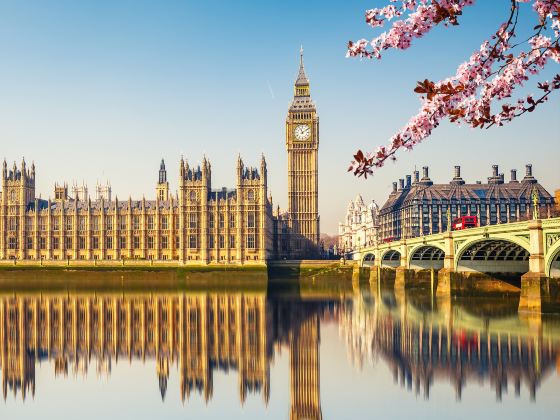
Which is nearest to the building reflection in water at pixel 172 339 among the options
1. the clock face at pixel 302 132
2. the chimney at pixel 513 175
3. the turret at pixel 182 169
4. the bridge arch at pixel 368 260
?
the turret at pixel 182 169

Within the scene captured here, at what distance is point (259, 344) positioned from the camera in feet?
145

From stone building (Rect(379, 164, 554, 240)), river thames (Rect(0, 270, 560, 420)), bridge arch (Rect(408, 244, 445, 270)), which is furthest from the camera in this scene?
stone building (Rect(379, 164, 554, 240))

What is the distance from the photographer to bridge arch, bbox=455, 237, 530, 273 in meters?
69.8

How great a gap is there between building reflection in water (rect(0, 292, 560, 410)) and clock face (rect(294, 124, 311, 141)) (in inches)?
3056

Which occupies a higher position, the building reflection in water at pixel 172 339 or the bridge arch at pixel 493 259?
the bridge arch at pixel 493 259

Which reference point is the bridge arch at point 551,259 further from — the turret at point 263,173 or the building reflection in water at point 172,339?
the turret at point 263,173

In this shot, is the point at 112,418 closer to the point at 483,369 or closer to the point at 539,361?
the point at 483,369

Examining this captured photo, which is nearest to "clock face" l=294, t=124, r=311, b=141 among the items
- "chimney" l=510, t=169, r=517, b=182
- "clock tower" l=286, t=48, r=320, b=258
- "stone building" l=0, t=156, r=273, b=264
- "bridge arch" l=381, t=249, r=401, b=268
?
"clock tower" l=286, t=48, r=320, b=258

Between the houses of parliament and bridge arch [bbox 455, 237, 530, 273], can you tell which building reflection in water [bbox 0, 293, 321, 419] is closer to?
bridge arch [bbox 455, 237, 530, 273]

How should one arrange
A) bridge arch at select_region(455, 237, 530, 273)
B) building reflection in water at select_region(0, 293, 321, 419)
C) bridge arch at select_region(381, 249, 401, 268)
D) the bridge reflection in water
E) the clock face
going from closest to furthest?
the bridge reflection in water, building reflection in water at select_region(0, 293, 321, 419), bridge arch at select_region(455, 237, 530, 273), bridge arch at select_region(381, 249, 401, 268), the clock face

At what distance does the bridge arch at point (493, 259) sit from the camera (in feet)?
229

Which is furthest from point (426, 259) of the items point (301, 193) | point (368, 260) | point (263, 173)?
point (301, 193)

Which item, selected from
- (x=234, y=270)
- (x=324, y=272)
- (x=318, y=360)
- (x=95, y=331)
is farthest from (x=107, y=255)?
(x=318, y=360)

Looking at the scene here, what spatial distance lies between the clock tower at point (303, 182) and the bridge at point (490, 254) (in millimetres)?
19181
